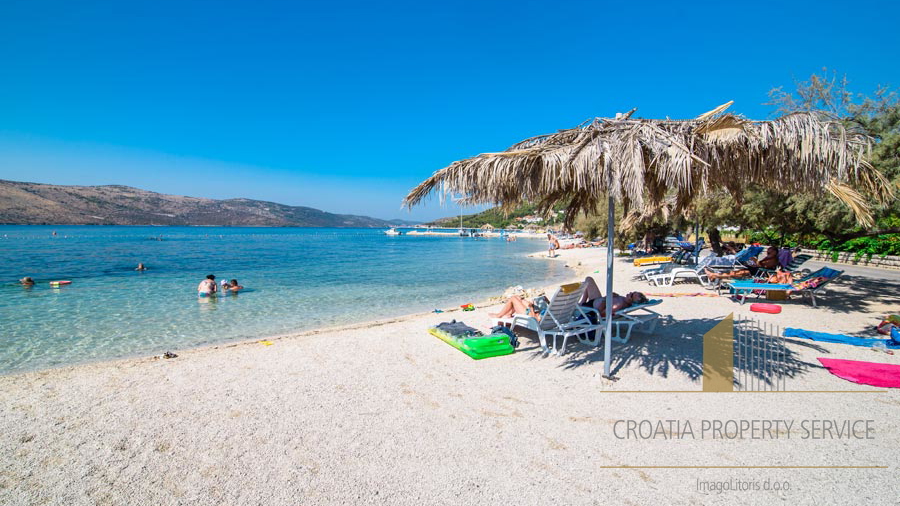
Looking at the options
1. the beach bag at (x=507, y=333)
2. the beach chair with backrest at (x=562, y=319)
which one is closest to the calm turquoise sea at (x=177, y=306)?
the beach bag at (x=507, y=333)

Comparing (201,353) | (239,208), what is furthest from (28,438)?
(239,208)

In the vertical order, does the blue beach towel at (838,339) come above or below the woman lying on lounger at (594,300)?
below

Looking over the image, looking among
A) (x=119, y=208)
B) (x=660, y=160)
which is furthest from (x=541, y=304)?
(x=119, y=208)

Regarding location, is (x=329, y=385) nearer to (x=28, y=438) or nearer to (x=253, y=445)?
(x=253, y=445)

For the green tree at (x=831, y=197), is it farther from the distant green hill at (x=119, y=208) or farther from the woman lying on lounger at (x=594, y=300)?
the distant green hill at (x=119, y=208)

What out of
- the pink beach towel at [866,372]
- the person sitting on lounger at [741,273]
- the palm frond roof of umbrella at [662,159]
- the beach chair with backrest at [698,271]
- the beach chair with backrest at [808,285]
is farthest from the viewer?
the beach chair with backrest at [698,271]

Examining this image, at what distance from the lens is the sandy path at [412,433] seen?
270 centimetres

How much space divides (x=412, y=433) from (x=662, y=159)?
10.7 feet

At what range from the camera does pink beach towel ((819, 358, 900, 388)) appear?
13.9ft

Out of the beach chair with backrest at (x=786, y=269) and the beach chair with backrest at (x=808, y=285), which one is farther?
the beach chair with backrest at (x=786, y=269)

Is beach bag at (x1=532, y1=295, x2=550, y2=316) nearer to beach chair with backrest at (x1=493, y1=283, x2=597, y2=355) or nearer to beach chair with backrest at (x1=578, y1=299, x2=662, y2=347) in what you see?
beach chair with backrest at (x1=493, y1=283, x2=597, y2=355)

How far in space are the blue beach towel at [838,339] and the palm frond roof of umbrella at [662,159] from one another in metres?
2.80

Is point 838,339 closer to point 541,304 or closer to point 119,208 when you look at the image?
point 541,304

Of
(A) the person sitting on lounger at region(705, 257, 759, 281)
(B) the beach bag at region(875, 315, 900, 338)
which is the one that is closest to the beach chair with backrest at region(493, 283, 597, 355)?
(B) the beach bag at region(875, 315, 900, 338)
